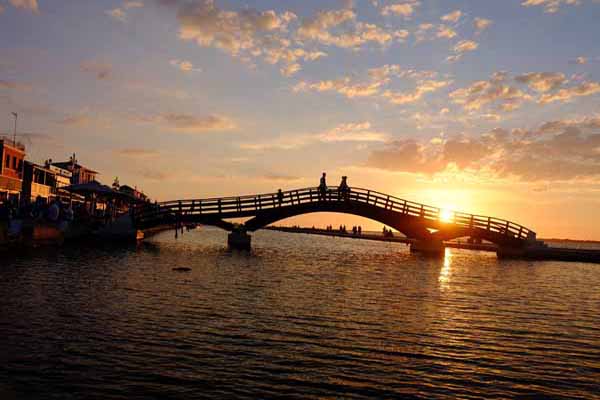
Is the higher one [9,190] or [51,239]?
[9,190]

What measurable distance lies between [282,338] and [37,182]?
57.2m

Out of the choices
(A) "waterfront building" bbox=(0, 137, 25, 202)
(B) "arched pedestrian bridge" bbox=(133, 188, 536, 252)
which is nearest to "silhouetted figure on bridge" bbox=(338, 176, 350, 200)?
(B) "arched pedestrian bridge" bbox=(133, 188, 536, 252)

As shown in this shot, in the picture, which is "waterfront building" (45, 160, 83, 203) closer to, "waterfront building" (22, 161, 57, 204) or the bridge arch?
"waterfront building" (22, 161, 57, 204)

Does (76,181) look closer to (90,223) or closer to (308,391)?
(90,223)

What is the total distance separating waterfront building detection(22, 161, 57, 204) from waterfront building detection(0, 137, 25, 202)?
224 centimetres

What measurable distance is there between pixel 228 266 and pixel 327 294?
9929 mm

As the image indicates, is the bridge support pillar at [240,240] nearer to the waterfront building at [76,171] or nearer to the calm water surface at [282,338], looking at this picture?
the calm water surface at [282,338]

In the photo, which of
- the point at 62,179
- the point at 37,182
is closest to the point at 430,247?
the point at 37,182

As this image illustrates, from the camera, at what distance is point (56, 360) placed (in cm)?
877

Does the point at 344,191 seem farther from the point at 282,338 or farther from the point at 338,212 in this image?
the point at 282,338

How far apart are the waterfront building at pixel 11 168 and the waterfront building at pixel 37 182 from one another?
2.24 metres

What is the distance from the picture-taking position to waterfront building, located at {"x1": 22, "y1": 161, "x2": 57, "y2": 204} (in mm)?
54719

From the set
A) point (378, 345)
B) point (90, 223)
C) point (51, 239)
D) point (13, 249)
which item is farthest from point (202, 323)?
point (90, 223)

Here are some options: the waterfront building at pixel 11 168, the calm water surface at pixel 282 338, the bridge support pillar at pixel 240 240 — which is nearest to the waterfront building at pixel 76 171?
the waterfront building at pixel 11 168
